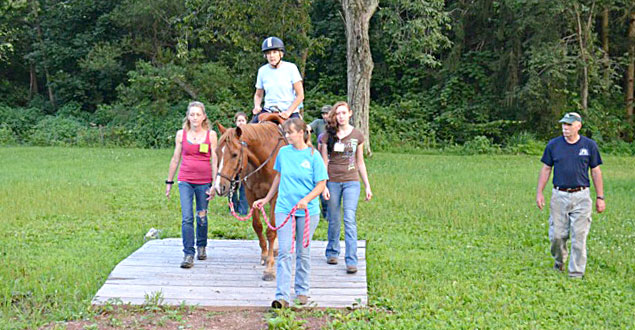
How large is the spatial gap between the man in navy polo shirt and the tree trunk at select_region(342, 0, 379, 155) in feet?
42.8

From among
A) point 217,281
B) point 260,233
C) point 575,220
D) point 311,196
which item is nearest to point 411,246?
point 575,220

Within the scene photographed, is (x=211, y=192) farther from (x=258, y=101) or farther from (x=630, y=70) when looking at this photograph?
(x=630, y=70)

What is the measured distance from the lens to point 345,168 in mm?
7680

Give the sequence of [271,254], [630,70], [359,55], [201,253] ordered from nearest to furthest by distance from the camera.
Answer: [271,254]
[201,253]
[359,55]
[630,70]

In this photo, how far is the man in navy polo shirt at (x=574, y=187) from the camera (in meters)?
7.71

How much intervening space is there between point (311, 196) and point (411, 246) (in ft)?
11.4

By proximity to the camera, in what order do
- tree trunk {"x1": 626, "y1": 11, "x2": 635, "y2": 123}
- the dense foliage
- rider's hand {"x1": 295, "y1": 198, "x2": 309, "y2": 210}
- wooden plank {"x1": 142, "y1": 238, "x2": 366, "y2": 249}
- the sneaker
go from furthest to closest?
1. tree trunk {"x1": 626, "y1": 11, "x2": 635, "y2": 123}
2. the dense foliage
3. wooden plank {"x1": 142, "y1": 238, "x2": 366, "y2": 249}
4. the sneaker
5. rider's hand {"x1": 295, "y1": 198, "x2": 309, "y2": 210}

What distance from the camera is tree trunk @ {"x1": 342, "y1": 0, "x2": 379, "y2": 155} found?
811 inches

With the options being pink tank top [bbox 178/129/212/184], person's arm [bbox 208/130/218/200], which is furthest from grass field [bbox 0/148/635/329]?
person's arm [bbox 208/130/218/200]

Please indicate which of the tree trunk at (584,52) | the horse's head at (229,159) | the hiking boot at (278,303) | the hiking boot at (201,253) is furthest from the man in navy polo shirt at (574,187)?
the tree trunk at (584,52)

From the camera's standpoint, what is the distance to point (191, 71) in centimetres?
3006

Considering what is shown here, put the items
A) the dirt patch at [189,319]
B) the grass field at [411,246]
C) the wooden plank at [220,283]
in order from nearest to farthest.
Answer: the dirt patch at [189,319]
the grass field at [411,246]
the wooden plank at [220,283]

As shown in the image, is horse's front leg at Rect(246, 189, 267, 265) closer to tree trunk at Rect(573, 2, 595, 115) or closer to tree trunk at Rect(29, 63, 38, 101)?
tree trunk at Rect(573, 2, 595, 115)

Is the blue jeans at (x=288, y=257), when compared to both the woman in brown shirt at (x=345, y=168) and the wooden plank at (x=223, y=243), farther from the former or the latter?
the wooden plank at (x=223, y=243)
